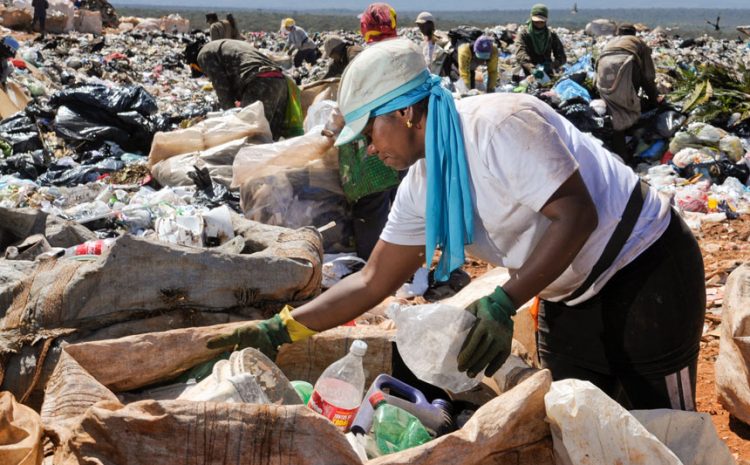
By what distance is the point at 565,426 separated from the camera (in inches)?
67.7

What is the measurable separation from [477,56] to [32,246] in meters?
8.30

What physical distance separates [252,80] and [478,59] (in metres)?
5.43

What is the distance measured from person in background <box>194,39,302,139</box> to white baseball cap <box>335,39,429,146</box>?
456cm

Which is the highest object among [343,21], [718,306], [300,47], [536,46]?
[536,46]

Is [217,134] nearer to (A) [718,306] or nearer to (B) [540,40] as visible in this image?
(A) [718,306]

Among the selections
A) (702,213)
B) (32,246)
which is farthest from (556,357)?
(702,213)

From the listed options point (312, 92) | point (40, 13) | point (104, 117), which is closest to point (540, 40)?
point (312, 92)

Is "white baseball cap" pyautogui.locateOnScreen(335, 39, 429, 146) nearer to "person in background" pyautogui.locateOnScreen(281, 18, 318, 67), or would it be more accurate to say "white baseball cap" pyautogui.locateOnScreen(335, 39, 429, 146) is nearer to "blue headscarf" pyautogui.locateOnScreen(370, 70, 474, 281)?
"blue headscarf" pyautogui.locateOnScreen(370, 70, 474, 281)

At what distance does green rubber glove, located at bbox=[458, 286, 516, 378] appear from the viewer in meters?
1.81

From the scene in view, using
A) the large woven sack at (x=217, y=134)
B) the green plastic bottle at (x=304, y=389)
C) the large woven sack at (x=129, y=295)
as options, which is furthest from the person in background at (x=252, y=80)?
the green plastic bottle at (x=304, y=389)

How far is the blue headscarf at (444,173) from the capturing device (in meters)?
1.92

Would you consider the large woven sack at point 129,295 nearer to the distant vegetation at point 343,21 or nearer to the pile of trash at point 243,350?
the pile of trash at point 243,350

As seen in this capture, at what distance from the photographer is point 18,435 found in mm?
1683

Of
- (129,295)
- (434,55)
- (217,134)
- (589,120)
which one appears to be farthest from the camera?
(434,55)
